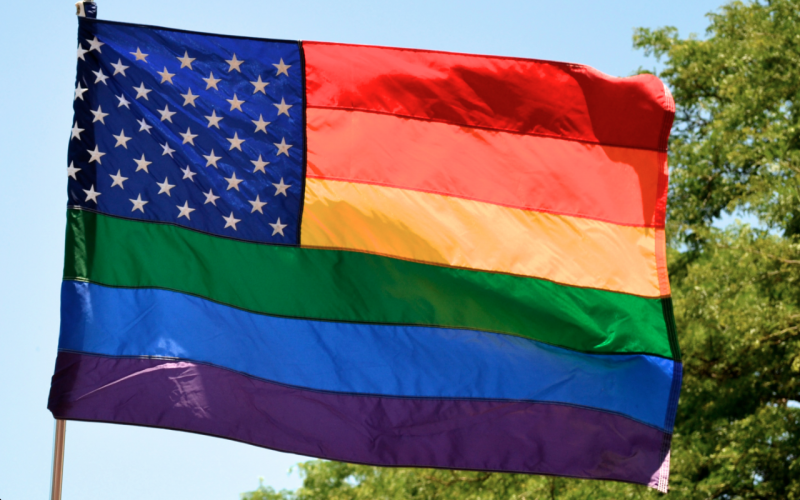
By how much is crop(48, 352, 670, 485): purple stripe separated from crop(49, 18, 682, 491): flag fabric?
13 millimetres

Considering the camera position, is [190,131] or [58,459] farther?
[190,131]

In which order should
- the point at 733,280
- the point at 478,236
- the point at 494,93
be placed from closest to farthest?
the point at 478,236, the point at 494,93, the point at 733,280

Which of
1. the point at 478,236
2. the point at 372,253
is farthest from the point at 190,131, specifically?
the point at 478,236

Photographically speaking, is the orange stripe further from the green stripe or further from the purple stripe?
the purple stripe

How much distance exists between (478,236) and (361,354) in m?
1.12

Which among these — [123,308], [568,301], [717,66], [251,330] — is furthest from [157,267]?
[717,66]

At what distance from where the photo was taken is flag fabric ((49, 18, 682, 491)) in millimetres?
5645

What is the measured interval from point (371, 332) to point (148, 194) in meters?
1.63

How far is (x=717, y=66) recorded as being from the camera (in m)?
14.8

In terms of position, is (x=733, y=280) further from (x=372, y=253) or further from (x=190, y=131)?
(x=190, y=131)

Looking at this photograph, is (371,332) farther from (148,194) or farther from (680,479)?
(680,479)

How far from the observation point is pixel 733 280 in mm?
11859

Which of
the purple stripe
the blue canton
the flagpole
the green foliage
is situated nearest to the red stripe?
the blue canton

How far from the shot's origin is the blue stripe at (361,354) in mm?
5539
